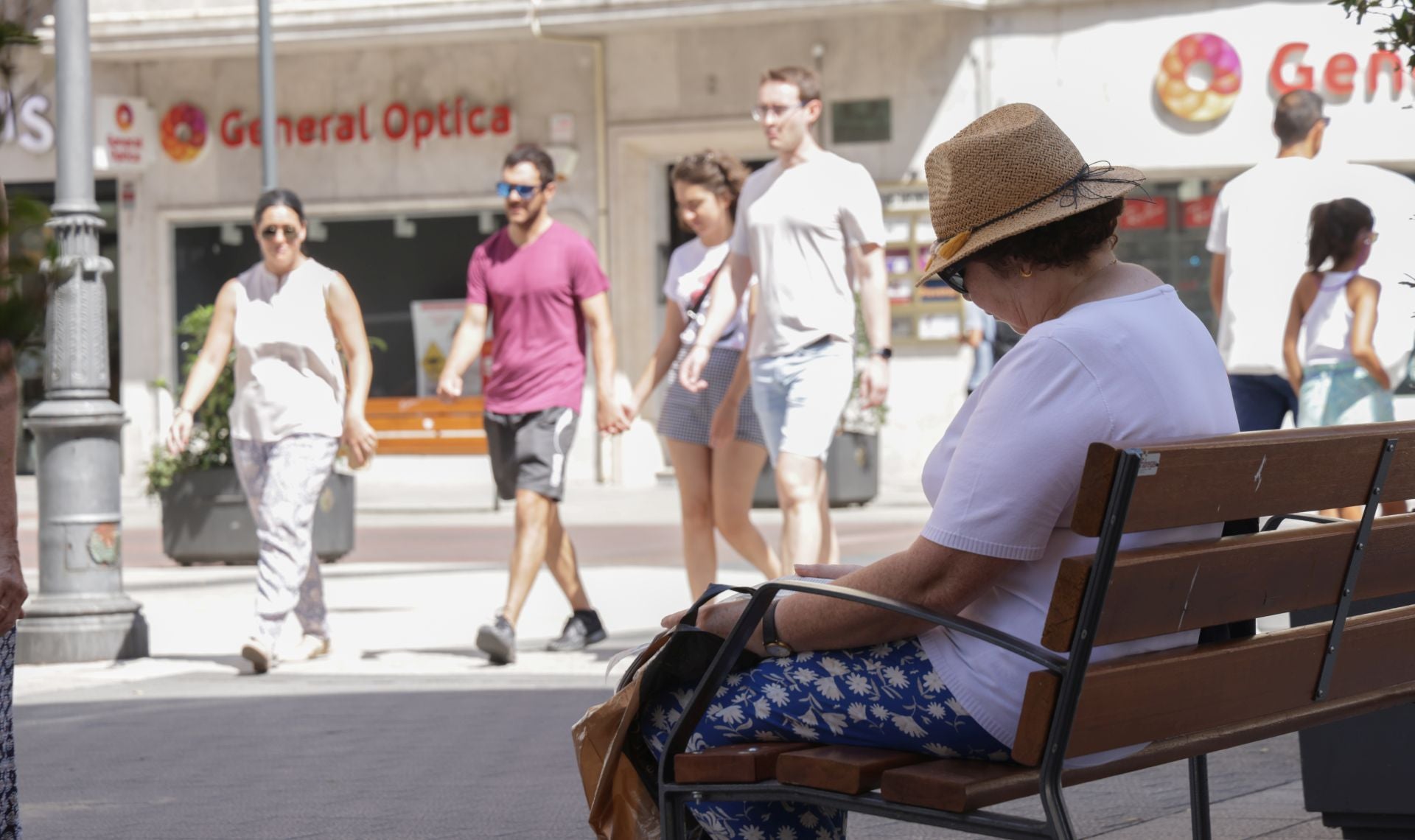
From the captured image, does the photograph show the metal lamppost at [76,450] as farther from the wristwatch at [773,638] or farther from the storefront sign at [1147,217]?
the storefront sign at [1147,217]

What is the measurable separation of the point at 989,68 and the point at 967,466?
1647 cm

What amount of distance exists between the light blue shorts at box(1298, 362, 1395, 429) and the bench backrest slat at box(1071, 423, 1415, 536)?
402cm

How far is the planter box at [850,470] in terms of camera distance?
16.0 m

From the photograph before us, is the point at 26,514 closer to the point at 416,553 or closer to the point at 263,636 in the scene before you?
the point at 416,553

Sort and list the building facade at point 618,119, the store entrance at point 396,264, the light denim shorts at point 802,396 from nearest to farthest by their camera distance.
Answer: the light denim shorts at point 802,396, the building facade at point 618,119, the store entrance at point 396,264

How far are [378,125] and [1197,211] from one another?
26.8 feet

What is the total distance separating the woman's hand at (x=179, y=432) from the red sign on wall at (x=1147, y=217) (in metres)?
12.2

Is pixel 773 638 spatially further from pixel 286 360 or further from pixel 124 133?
pixel 124 133

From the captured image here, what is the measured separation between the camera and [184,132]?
830 inches

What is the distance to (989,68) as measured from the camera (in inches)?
743

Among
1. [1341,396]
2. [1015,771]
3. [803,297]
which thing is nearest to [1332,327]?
[1341,396]

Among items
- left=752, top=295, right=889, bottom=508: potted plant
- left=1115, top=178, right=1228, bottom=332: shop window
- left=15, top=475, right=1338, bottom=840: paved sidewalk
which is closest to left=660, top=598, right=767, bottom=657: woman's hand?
left=15, top=475, right=1338, bottom=840: paved sidewalk

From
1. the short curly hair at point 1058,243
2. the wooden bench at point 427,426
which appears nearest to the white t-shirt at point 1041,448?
the short curly hair at point 1058,243

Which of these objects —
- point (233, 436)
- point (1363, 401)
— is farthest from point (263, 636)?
point (1363, 401)
